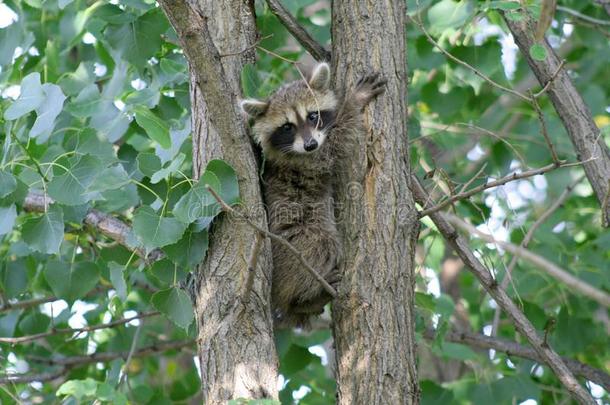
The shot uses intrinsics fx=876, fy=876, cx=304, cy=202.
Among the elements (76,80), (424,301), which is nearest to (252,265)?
(424,301)

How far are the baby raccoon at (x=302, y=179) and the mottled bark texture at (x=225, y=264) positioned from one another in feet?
2.11

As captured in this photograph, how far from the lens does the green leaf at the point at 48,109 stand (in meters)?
3.51

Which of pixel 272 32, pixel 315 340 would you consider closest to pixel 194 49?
pixel 272 32

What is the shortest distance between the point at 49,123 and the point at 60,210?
1.20 ft

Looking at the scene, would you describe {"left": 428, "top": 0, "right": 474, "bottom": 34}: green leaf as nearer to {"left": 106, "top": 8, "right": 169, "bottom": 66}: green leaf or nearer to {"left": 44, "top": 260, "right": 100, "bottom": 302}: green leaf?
{"left": 106, "top": 8, "right": 169, "bottom": 66}: green leaf

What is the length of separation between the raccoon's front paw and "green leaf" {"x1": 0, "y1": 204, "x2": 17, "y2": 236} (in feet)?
4.84

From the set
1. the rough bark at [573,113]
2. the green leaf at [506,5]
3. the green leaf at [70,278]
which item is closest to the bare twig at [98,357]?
the green leaf at [70,278]

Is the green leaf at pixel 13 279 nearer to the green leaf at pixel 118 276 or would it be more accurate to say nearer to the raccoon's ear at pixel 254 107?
the green leaf at pixel 118 276

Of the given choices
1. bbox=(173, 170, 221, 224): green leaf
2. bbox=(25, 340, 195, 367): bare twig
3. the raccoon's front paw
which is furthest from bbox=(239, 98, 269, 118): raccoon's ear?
bbox=(25, 340, 195, 367): bare twig

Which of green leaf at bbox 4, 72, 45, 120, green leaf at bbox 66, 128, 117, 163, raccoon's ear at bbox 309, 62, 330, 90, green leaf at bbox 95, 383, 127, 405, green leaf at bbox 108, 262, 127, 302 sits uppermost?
raccoon's ear at bbox 309, 62, 330, 90

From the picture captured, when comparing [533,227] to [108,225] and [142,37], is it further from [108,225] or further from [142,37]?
[142,37]

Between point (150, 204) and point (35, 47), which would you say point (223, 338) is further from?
point (35, 47)

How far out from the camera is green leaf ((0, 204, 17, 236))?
11.5 feet

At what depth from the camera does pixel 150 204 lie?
144 inches
